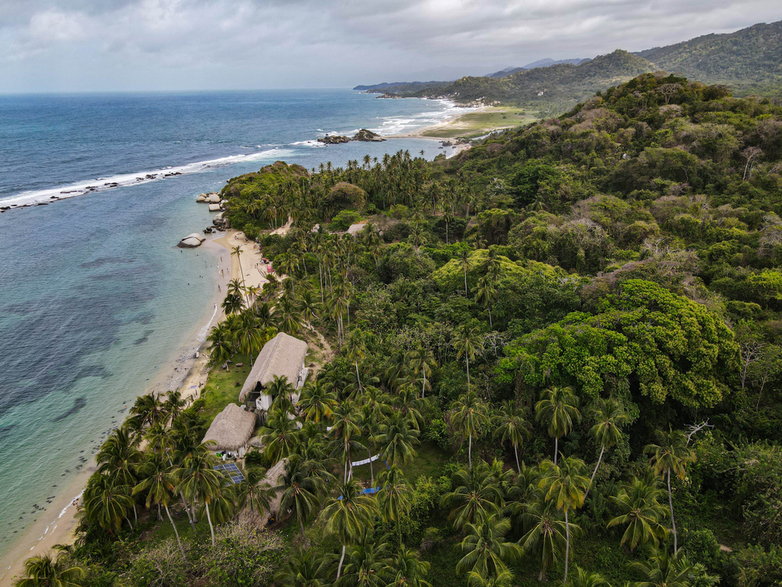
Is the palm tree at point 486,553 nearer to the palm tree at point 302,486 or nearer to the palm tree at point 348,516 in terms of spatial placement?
the palm tree at point 348,516

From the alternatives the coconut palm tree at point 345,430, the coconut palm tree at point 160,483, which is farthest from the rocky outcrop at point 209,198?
the coconut palm tree at point 345,430

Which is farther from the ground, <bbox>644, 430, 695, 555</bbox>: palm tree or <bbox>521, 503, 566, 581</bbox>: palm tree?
<bbox>644, 430, 695, 555</bbox>: palm tree

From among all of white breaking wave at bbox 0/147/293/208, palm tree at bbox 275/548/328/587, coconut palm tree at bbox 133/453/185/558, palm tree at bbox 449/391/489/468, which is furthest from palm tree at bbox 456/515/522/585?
white breaking wave at bbox 0/147/293/208

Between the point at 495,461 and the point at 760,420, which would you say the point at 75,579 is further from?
the point at 760,420

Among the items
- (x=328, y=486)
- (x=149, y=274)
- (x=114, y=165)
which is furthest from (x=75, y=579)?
(x=114, y=165)

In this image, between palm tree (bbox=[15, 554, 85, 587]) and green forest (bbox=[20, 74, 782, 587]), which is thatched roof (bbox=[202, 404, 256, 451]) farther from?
palm tree (bbox=[15, 554, 85, 587])

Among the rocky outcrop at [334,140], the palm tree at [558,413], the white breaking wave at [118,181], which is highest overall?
the rocky outcrop at [334,140]

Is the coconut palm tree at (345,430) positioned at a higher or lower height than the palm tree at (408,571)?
higher
